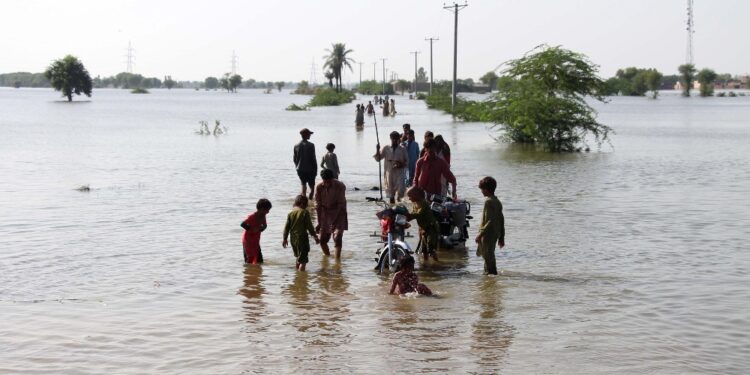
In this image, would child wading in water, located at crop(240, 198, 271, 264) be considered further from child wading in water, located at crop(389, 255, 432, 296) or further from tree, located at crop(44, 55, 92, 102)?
tree, located at crop(44, 55, 92, 102)

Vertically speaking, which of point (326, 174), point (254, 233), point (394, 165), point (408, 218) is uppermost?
point (326, 174)

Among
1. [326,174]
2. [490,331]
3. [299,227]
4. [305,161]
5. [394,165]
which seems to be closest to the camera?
[490,331]

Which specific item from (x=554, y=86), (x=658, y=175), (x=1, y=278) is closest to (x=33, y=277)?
(x=1, y=278)

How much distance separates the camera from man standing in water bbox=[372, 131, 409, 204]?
1703 cm

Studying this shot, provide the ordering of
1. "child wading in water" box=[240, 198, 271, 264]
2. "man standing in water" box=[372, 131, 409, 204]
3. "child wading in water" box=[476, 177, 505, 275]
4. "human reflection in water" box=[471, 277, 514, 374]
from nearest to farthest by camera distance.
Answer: "human reflection in water" box=[471, 277, 514, 374] → "child wading in water" box=[476, 177, 505, 275] → "child wading in water" box=[240, 198, 271, 264] → "man standing in water" box=[372, 131, 409, 204]

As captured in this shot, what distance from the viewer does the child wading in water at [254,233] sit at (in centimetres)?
1199

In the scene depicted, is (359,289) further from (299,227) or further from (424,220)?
(424,220)

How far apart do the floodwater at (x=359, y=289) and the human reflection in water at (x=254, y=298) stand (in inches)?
1.6

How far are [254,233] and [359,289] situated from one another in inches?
79.0

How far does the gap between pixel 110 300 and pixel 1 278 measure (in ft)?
6.61

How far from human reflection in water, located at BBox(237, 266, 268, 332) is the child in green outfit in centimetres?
200

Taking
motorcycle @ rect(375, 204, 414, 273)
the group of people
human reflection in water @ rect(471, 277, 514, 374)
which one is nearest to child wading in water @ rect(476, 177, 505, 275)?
the group of people

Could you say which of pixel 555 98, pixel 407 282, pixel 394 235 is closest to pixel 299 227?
pixel 394 235

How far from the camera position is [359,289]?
11.1 metres
